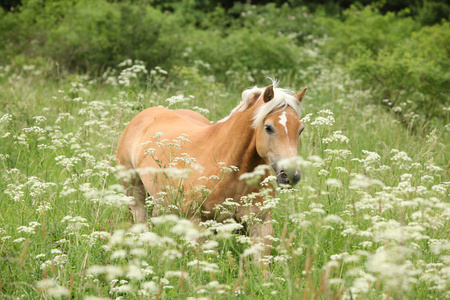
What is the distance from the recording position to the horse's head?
386 cm

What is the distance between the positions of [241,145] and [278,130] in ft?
1.62

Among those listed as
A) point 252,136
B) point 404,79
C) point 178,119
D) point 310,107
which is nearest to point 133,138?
point 178,119

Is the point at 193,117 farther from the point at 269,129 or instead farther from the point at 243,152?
the point at 269,129

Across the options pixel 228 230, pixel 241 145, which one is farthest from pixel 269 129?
pixel 228 230

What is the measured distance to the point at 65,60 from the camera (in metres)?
12.5

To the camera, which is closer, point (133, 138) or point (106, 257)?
point (106, 257)

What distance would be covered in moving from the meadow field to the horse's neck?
0.29 m

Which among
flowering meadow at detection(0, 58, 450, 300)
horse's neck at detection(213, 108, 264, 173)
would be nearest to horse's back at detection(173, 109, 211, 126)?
flowering meadow at detection(0, 58, 450, 300)

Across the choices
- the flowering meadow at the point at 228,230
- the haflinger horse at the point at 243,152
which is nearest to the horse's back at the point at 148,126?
the flowering meadow at the point at 228,230

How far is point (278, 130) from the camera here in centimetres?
395

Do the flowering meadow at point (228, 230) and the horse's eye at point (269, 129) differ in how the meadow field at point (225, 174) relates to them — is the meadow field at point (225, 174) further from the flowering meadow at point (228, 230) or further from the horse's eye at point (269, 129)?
the horse's eye at point (269, 129)

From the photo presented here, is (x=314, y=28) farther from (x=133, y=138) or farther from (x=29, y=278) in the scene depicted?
(x=29, y=278)

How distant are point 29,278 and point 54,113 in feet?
16.1

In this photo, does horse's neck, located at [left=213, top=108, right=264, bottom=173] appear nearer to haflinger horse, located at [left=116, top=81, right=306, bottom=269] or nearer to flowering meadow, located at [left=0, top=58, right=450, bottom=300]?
haflinger horse, located at [left=116, top=81, right=306, bottom=269]
